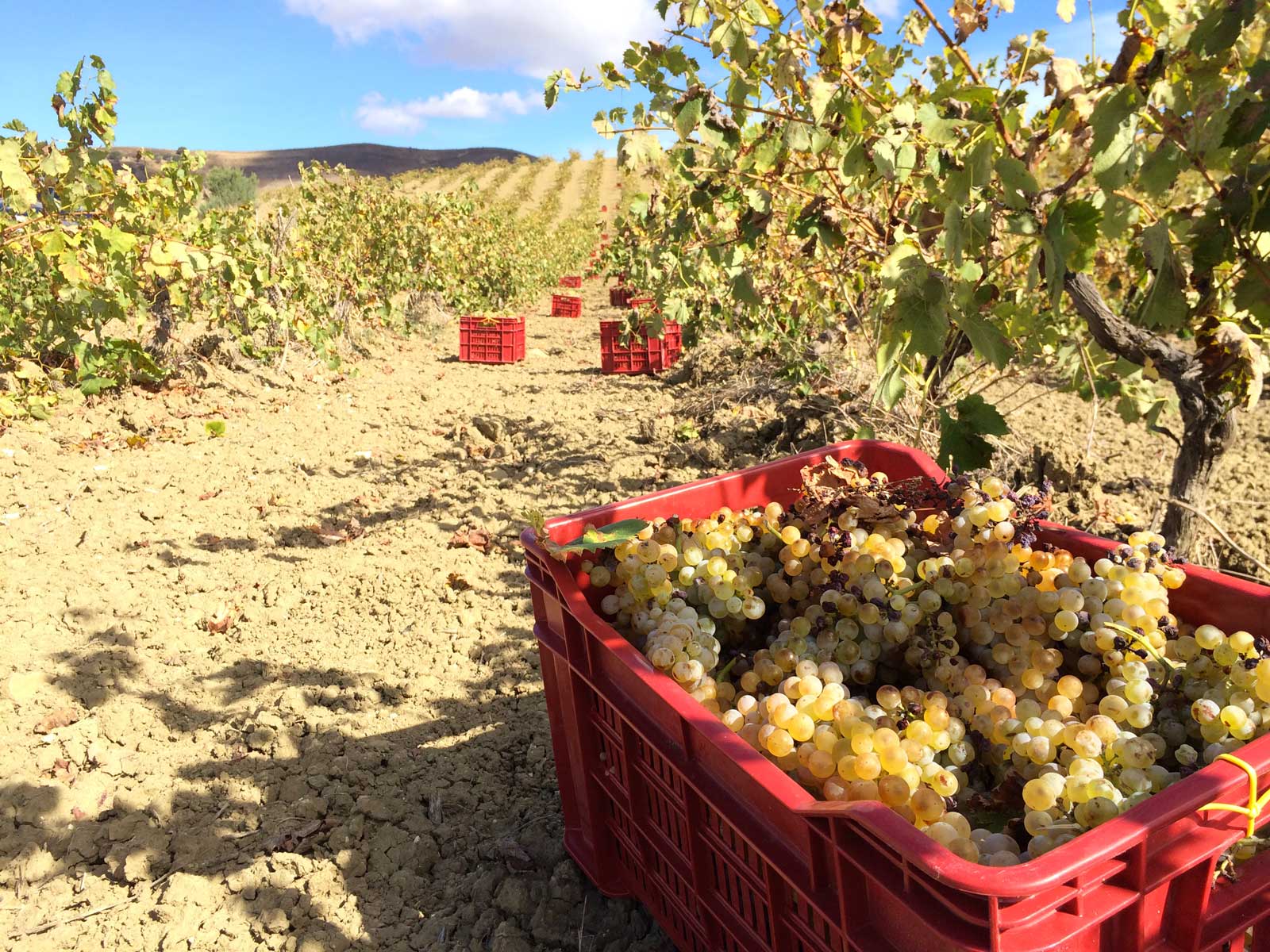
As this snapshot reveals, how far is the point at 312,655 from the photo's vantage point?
9.08 ft

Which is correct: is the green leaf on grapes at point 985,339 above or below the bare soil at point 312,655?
above

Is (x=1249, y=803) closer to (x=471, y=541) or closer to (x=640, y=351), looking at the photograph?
(x=471, y=541)

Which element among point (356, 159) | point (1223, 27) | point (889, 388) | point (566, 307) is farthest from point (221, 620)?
point (356, 159)

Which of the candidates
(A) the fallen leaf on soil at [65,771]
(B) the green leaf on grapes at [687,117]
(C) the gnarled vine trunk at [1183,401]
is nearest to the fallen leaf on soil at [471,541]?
(A) the fallen leaf on soil at [65,771]

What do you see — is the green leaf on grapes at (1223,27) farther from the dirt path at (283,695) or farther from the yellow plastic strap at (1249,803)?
the dirt path at (283,695)

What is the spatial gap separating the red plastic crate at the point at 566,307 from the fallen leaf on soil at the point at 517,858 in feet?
36.5

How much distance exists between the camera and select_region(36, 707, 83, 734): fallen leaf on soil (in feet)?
7.64

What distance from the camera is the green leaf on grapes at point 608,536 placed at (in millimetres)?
1385

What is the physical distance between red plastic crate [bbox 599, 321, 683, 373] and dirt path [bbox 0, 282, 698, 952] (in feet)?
8.17

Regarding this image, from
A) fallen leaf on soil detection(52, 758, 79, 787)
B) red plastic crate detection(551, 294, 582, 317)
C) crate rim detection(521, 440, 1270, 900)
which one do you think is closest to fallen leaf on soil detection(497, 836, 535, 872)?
crate rim detection(521, 440, 1270, 900)

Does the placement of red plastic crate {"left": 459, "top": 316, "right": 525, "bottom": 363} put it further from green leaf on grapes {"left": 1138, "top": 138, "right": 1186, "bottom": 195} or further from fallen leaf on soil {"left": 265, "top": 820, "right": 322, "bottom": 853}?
green leaf on grapes {"left": 1138, "top": 138, "right": 1186, "bottom": 195}

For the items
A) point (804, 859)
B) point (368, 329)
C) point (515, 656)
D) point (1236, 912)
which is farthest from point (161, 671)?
point (368, 329)

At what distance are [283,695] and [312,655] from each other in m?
0.26

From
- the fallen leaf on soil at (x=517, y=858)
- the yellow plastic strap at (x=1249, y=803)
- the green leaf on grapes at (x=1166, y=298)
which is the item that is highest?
the green leaf on grapes at (x=1166, y=298)
